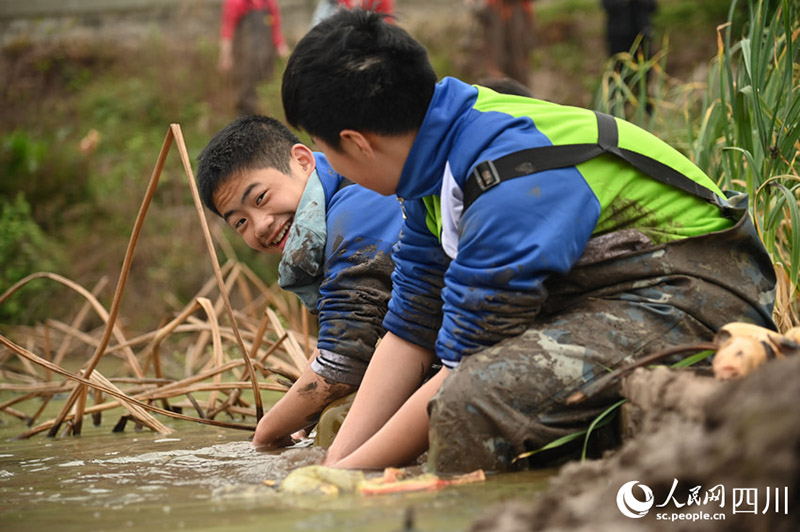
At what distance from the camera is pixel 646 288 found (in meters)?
2.00

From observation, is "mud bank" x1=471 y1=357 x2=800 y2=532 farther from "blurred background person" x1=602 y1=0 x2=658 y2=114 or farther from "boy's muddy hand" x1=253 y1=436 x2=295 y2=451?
"blurred background person" x1=602 y1=0 x2=658 y2=114

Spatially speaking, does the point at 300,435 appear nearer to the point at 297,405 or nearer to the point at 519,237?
the point at 297,405

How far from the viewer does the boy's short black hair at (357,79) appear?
6.40 feet

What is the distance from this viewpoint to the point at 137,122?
10.8 metres

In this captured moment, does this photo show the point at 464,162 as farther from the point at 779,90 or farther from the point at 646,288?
the point at 779,90

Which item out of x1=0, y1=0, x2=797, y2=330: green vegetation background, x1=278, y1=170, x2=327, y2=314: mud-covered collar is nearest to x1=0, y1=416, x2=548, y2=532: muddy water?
x1=278, y1=170, x2=327, y2=314: mud-covered collar

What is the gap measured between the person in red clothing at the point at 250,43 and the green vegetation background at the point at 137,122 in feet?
0.85

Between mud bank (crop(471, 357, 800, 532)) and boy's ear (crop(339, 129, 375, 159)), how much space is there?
0.95 m

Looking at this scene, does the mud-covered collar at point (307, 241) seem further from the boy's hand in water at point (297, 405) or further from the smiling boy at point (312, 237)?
the boy's hand in water at point (297, 405)

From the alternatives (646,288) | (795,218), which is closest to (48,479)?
(646,288)

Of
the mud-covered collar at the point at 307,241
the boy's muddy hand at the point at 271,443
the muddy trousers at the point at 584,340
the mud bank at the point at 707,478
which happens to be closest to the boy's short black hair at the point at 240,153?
the mud-covered collar at the point at 307,241

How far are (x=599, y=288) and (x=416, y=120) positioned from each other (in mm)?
594

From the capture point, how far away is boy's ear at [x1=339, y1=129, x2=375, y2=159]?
1988 millimetres

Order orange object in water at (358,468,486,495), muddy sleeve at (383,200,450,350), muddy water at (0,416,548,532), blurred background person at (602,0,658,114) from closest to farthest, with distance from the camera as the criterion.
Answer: muddy water at (0,416,548,532) → orange object in water at (358,468,486,495) → muddy sleeve at (383,200,450,350) → blurred background person at (602,0,658,114)
